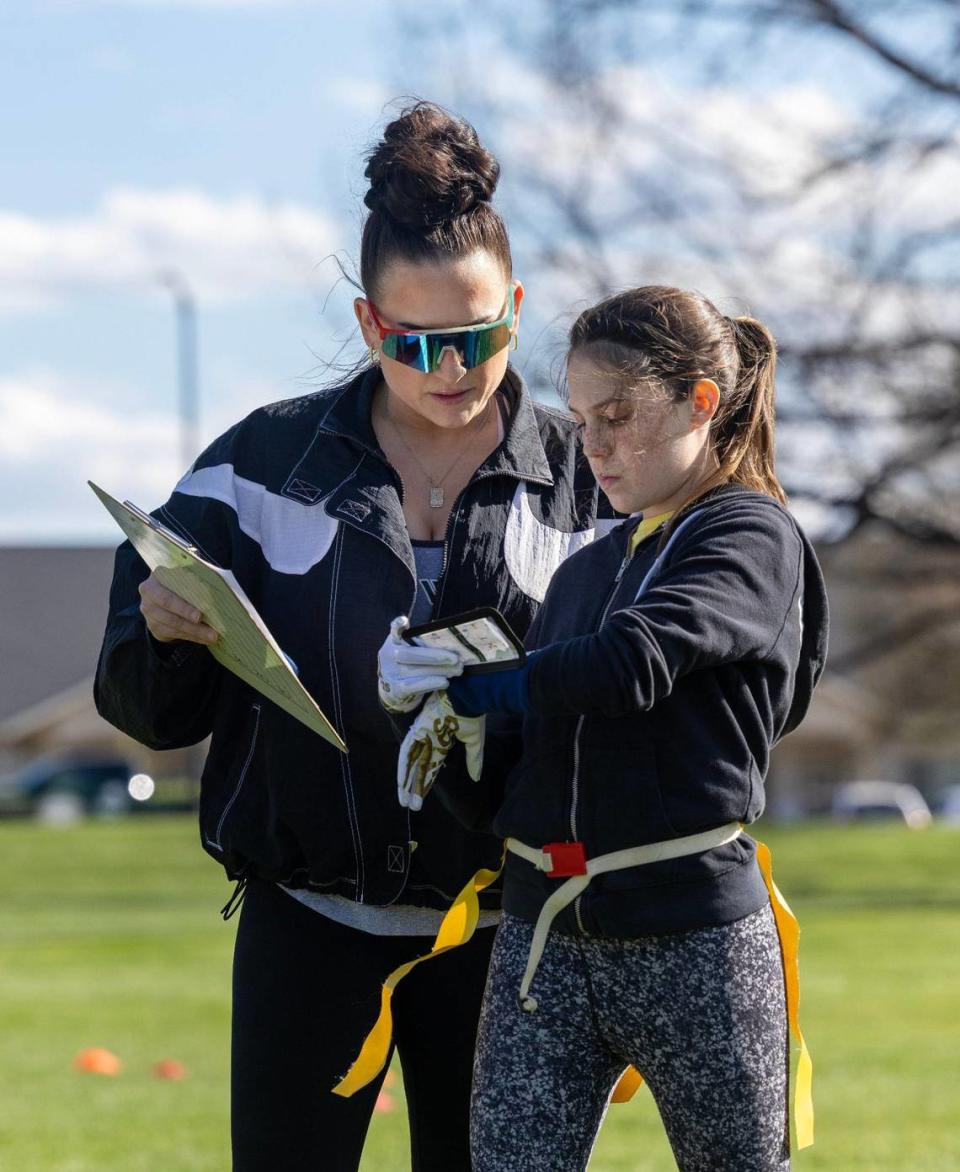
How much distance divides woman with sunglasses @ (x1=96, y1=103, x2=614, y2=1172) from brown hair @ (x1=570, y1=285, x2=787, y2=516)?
31 cm

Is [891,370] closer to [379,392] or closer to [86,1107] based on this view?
[86,1107]

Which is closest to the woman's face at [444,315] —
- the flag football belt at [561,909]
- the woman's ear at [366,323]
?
the woman's ear at [366,323]

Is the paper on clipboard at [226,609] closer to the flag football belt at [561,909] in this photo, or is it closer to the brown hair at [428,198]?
the flag football belt at [561,909]

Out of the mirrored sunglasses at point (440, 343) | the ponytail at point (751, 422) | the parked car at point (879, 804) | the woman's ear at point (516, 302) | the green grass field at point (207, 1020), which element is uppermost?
the woman's ear at point (516, 302)

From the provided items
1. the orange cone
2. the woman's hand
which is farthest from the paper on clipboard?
the orange cone

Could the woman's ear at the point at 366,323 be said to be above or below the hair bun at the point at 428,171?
below

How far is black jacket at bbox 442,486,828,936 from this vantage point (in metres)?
2.32

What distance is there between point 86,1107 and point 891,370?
38.0ft

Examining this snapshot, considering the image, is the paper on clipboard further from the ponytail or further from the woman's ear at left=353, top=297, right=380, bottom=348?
the ponytail

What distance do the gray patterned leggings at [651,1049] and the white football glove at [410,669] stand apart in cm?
38

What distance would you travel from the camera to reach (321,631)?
2.90m

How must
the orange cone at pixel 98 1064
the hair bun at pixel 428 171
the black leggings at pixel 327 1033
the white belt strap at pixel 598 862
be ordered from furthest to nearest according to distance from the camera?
the orange cone at pixel 98 1064 → the black leggings at pixel 327 1033 → the hair bun at pixel 428 171 → the white belt strap at pixel 598 862

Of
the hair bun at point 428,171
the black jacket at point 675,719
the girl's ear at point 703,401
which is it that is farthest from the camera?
the hair bun at point 428,171

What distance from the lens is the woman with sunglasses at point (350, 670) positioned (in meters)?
2.87
